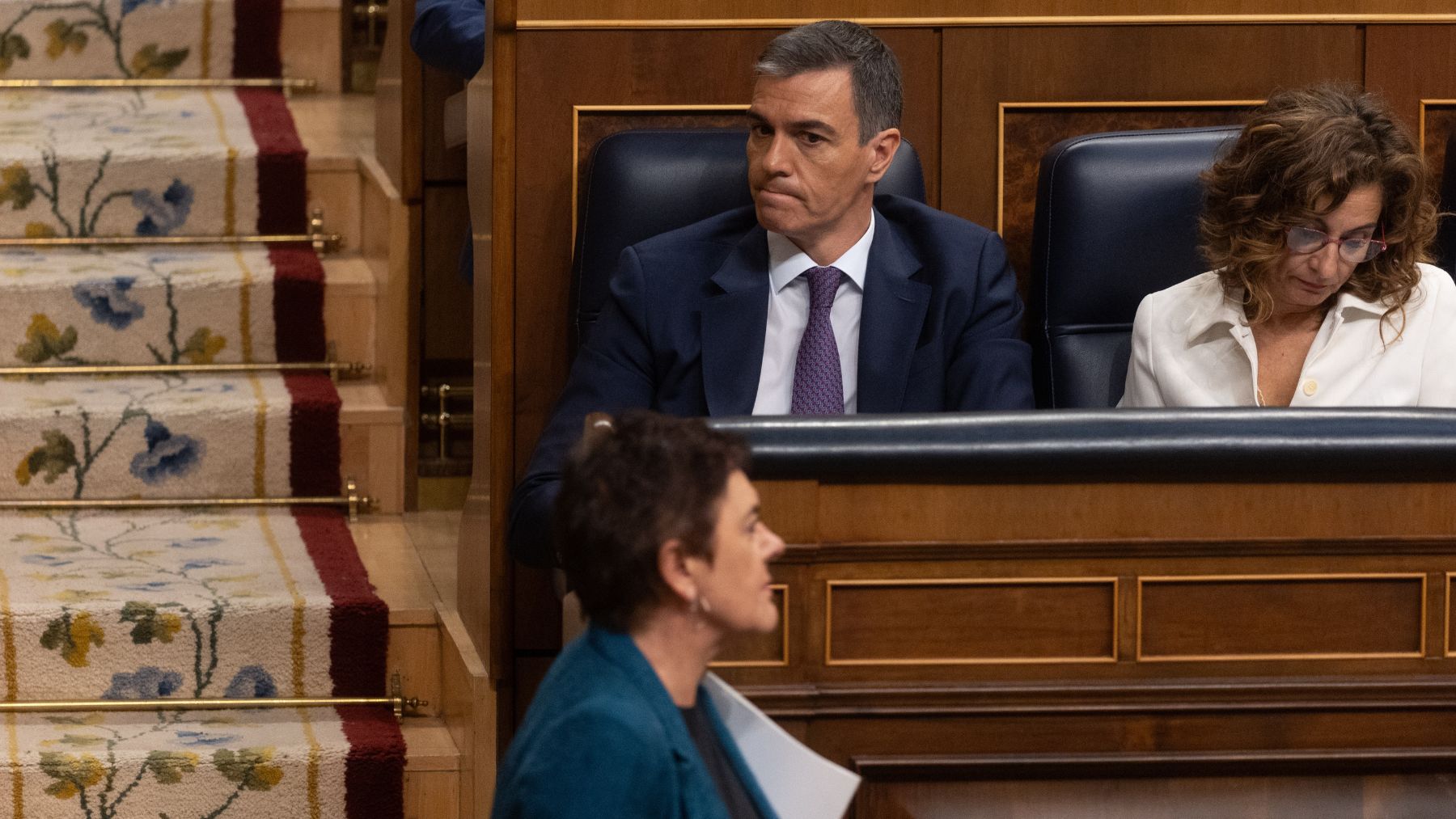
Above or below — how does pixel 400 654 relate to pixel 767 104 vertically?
below

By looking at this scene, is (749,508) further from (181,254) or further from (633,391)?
(181,254)

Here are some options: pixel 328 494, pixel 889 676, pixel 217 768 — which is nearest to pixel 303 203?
pixel 328 494

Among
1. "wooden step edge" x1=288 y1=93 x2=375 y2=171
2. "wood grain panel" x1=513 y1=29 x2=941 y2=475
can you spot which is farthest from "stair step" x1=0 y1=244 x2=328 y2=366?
"wood grain panel" x1=513 y1=29 x2=941 y2=475

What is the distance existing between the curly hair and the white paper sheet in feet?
3.23

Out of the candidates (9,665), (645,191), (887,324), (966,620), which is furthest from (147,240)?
(966,620)

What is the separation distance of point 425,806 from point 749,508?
4.57 feet

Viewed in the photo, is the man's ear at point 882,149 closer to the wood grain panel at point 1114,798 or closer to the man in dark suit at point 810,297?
the man in dark suit at point 810,297

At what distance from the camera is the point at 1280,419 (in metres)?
1.49

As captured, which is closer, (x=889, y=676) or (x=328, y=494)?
(x=889, y=676)

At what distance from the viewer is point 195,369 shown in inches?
123

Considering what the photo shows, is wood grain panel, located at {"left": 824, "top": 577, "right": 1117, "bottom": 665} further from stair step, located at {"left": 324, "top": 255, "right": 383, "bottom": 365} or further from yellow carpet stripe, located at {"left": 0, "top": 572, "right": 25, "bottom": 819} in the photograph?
stair step, located at {"left": 324, "top": 255, "right": 383, "bottom": 365}

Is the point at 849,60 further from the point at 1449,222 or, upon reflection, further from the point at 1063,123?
the point at 1449,222

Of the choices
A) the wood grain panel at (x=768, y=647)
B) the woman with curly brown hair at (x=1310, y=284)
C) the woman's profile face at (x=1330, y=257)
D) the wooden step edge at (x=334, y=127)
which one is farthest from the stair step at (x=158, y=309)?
the wood grain panel at (x=768, y=647)

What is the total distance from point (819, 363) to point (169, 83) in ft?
6.97
